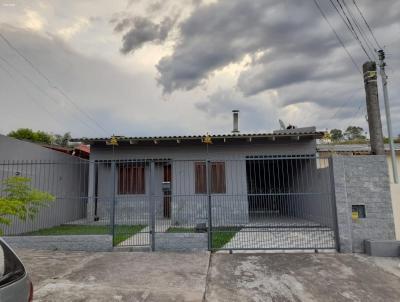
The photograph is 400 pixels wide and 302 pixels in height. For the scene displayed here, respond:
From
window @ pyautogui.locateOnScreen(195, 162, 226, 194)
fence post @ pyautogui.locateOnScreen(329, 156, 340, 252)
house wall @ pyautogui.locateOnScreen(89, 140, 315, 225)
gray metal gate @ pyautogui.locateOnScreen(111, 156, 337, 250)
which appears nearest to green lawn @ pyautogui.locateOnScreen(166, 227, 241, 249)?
gray metal gate @ pyautogui.locateOnScreen(111, 156, 337, 250)

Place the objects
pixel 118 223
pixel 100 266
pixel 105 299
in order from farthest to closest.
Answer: pixel 118 223
pixel 100 266
pixel 105 299

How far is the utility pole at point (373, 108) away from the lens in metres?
7.17

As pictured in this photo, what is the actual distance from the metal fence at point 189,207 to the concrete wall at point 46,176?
1.4 inches

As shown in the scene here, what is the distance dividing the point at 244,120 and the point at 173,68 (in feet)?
17.9

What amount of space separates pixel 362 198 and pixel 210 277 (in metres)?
4.18

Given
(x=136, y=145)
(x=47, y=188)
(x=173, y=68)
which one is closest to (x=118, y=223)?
(x=47, y=188)

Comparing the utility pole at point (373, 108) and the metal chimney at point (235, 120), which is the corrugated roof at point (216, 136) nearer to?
the utility pole at point (373, 108)

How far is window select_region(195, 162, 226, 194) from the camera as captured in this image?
1138 centimetres

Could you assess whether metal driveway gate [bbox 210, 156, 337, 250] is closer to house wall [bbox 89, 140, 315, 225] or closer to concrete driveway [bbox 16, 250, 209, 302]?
concrete driveway [bbox 16, 250, 209, 302]

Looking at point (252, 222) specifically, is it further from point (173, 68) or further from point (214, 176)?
point (173, 68)

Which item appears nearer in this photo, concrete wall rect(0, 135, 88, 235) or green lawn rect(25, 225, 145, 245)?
green lawn rect(25, 225, 145, 245)

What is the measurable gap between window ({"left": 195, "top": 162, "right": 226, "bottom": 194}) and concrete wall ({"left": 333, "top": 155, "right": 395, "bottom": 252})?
17.3ft

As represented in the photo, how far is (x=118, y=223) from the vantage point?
7.53 meters

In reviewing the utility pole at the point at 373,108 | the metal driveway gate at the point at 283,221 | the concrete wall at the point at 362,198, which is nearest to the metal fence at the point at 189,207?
the metal driveway gate at the point at 283,221
